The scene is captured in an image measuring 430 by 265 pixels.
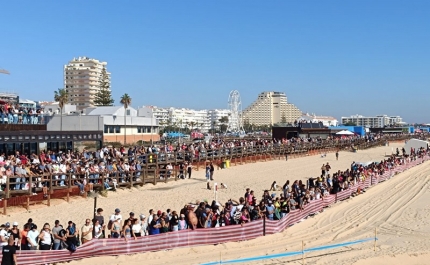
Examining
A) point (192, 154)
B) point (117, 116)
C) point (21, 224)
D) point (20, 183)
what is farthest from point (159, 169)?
point (117, 116)

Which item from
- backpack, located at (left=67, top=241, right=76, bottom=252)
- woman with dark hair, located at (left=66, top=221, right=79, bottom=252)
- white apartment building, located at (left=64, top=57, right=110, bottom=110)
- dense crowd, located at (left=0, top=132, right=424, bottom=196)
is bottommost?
backpack, located at (left=67, top=241, right=76, bottom=252)

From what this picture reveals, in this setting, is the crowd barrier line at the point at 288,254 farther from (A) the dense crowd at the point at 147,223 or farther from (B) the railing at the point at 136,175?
(B) the railing at the point at 136,175

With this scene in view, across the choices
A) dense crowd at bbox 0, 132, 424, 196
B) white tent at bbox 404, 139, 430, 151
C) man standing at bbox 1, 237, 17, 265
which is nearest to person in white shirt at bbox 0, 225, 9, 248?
man standing at bbox 1, 237, 17, 265

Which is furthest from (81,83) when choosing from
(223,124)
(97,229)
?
(97,229)

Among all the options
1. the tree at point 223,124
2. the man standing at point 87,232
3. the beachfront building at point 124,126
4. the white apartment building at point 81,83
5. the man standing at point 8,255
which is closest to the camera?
the man standing at point 8,255

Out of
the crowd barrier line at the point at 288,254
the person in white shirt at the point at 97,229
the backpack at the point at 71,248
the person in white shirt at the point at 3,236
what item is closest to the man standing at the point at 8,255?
the person in white shirt at the point at 3,236

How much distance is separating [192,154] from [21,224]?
55.2 feet

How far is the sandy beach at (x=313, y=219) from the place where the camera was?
1222 centimetres

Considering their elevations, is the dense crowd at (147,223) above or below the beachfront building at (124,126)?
below

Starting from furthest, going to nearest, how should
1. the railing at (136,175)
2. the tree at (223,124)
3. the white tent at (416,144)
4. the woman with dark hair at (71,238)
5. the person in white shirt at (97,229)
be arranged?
the tree at (223,124), the white tent at (416,144), the railing at (136,175), the person in white shirt at (97,229), the woman with dark hair at (71,238)

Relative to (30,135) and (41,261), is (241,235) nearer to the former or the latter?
(41,261)

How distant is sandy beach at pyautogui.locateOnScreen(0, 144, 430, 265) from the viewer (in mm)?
12219

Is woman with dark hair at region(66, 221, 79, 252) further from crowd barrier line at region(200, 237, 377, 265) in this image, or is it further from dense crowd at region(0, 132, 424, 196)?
dense crowd at region(0, 132, 424, 196)

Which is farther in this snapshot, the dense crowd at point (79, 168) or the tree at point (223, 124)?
the tree at point (223, 124)
